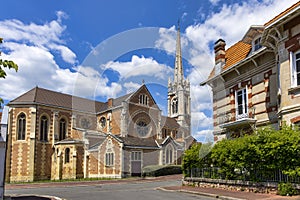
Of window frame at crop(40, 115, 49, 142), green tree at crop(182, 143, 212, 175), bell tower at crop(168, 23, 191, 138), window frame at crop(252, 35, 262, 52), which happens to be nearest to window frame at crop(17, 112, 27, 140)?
window frame at crop(40, 115, 49, 142)

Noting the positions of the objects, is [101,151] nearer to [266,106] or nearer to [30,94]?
[30,94]

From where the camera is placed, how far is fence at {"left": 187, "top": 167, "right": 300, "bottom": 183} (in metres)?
12.2

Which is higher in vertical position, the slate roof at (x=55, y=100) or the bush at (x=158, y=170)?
the slate roof at (x=55, y=100)

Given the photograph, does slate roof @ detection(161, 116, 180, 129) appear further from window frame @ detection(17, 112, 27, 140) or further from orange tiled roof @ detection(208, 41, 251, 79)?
orange tiled roof @ detection(208, 41, 251, 79)

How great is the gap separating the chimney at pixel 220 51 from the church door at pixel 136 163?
19.2m

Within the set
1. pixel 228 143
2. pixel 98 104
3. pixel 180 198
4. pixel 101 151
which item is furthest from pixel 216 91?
pixel 98 104

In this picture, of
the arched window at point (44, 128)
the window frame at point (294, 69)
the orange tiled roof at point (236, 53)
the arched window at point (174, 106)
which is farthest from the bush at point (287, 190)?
the arched window at point (174, 106)

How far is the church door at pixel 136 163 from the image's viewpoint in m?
35.8

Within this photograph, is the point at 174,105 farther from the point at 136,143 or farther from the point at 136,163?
the point at 136,163

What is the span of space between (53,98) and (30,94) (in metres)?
3.25

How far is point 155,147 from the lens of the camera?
3884 centimetres

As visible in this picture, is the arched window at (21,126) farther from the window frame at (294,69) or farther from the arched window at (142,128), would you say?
the window frame at (294,69)

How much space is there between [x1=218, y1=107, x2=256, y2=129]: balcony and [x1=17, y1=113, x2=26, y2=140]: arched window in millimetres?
29041

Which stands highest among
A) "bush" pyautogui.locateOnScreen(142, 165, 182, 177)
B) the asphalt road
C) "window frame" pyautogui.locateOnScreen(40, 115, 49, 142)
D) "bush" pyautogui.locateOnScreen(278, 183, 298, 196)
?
"window frame" pyautogui.locateOnScreen(40, 115, 49, 142)
